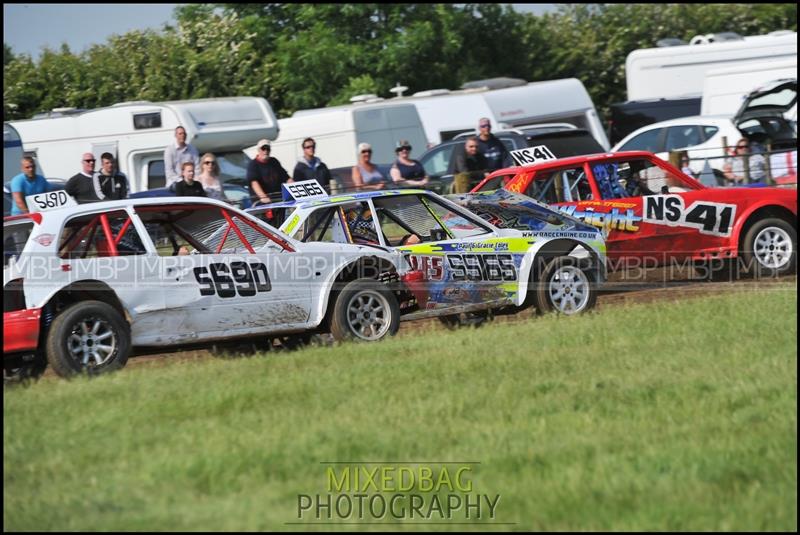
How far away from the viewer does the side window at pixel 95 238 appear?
31.3 feet

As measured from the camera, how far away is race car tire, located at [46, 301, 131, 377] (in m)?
8.96

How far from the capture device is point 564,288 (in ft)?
38.5

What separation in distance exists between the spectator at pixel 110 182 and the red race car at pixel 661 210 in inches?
179

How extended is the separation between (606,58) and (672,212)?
33.3 m

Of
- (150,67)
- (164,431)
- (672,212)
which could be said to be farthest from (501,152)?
(150,67)

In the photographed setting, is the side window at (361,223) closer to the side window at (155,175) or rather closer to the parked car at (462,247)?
the parked car at (462,247)

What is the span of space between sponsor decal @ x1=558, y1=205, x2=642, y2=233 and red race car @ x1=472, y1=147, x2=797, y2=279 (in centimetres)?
1

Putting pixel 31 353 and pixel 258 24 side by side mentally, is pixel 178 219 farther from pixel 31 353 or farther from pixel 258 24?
pixel 258 24

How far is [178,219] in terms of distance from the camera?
10.7m

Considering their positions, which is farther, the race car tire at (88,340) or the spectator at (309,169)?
the spectator at (309,169)

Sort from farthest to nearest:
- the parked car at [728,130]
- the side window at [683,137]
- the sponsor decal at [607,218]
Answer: the side window at [683,137]
the parked car at [728,130]
the sponsor decal at [607,218]

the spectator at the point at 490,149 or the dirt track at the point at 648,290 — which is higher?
the spectator at the point at 490,149

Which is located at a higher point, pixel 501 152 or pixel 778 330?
pixel 501 152

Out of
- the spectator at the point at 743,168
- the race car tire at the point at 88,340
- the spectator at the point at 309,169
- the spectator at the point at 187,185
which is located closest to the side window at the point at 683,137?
the spectator at the point at 743,168
